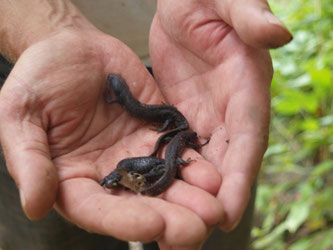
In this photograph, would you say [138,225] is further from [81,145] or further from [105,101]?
[105,101]

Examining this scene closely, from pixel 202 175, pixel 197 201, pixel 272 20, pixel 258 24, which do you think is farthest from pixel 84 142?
pixel 272 20

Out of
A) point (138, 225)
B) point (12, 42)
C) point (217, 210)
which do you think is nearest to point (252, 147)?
point (217, 210)

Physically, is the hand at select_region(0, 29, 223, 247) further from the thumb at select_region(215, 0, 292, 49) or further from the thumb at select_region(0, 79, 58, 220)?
the thumb at select_region(215, 0, 292, 49)

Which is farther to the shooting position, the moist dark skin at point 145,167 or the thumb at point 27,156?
the moist dark skin at point 145,167

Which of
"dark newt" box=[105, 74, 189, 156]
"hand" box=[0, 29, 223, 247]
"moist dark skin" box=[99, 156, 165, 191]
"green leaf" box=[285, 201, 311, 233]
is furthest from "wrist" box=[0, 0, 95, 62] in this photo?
"green leaf" box=[285, 201, 311, 233]

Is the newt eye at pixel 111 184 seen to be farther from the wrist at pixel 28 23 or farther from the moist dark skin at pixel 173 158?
the wrist at pixel 28 23

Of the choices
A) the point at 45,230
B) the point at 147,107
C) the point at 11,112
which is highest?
the point at 11,112

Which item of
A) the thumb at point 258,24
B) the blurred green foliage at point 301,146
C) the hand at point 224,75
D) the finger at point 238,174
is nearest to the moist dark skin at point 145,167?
the hand at point 224,75

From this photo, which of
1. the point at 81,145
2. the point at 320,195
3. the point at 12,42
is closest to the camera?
the point at 81,145
